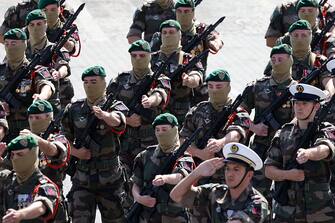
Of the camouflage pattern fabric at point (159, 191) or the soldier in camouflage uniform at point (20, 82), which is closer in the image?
the camouflage pattern fabric at point (159, 191)

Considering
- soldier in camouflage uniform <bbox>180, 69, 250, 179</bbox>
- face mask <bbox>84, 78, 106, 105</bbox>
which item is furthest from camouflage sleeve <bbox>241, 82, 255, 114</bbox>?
face mask <bbox>84, 78, 106, 105</bbox>

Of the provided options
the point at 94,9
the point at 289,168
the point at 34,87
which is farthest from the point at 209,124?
the point at 94,9

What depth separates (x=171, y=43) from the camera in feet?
62.2

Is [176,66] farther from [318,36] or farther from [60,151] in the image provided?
[60,151]

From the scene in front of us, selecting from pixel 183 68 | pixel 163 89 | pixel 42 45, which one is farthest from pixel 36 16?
pixel 163 89

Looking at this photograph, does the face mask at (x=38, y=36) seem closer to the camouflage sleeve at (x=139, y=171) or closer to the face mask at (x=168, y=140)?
the camouflage sleeve at (x=139, y=171)

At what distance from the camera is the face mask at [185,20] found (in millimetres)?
19984

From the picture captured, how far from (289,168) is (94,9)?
42.6 feet

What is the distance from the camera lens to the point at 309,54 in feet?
60.6

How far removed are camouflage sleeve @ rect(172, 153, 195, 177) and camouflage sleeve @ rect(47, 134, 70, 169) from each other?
1.39 m

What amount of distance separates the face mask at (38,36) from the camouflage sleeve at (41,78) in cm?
121

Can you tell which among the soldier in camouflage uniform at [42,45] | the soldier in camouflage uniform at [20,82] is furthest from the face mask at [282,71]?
the soldier in camouflage uniform at [42,45]

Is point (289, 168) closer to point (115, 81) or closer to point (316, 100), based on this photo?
point (316, 100)

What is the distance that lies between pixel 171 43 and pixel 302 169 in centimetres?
448
